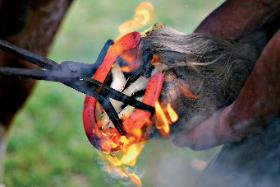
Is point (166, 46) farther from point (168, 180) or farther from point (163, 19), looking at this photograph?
point (163, 19)

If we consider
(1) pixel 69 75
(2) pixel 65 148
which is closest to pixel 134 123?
(1) pixel 69 75

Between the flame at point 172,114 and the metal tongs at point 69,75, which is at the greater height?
the metal tongs at point 69,75

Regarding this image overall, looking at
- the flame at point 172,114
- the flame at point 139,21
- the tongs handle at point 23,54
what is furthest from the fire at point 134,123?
the flame at point 139,21

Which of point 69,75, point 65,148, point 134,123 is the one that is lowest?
point 65,148

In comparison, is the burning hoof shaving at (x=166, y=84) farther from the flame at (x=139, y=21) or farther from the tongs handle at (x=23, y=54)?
the flame at (x=139, y=21)

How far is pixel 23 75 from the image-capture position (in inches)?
39.6

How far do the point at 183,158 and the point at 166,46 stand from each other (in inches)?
32.1

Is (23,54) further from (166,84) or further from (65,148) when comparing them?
(65,148)

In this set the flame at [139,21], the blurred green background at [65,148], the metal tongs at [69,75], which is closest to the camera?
the metal tongs at [69,75]

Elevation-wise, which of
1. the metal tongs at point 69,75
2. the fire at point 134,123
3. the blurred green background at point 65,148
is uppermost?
the metal tongs at point 69,75

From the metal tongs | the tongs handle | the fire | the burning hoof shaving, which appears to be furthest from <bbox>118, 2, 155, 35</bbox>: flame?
the tongs handle

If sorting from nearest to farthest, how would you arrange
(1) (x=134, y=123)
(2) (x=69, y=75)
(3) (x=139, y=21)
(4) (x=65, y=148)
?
(2) (x=69, y=75), (1) (x=134, y=123), (3) (x=139, y=21), (4) (x=65, y=148)

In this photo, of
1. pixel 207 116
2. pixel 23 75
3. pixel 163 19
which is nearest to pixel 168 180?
pixel 207 116

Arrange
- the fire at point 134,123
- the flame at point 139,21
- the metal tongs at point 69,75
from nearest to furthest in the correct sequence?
the metal tongs at point 69,75
the fire at point 134,123
the flame at point 139,21
